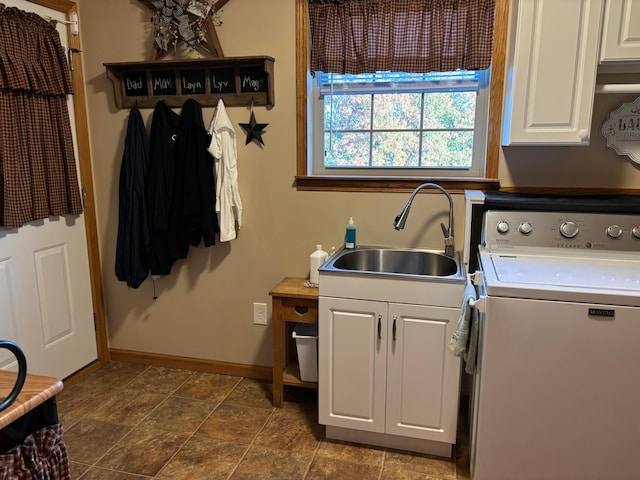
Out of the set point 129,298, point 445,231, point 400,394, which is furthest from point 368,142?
point 129,298

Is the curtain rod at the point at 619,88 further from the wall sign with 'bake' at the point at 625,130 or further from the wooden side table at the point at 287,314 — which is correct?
the wooden side table at the point at 287,314

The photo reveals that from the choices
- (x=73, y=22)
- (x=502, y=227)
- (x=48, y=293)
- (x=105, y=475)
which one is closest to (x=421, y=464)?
(x=502, y=227)

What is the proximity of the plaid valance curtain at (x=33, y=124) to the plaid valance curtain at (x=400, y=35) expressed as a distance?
1.31 m

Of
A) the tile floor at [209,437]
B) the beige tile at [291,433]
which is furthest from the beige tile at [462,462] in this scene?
the beige tile at [291,433]

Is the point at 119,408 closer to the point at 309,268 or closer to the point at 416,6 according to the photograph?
the point at 309,268

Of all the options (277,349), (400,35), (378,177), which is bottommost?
(277,349)

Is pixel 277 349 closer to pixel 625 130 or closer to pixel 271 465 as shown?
pixel 271 465

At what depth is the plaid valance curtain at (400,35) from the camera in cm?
219

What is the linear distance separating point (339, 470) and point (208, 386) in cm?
99

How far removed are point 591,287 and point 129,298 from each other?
2441mm

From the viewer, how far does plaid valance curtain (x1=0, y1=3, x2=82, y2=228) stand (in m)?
2.22

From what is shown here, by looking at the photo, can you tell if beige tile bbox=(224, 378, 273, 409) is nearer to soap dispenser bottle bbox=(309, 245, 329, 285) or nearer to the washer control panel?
soap dispenser bottle bbox=(309, 245, 329, 285)

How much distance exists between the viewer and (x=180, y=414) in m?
2.44

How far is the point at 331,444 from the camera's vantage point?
2.21 m
